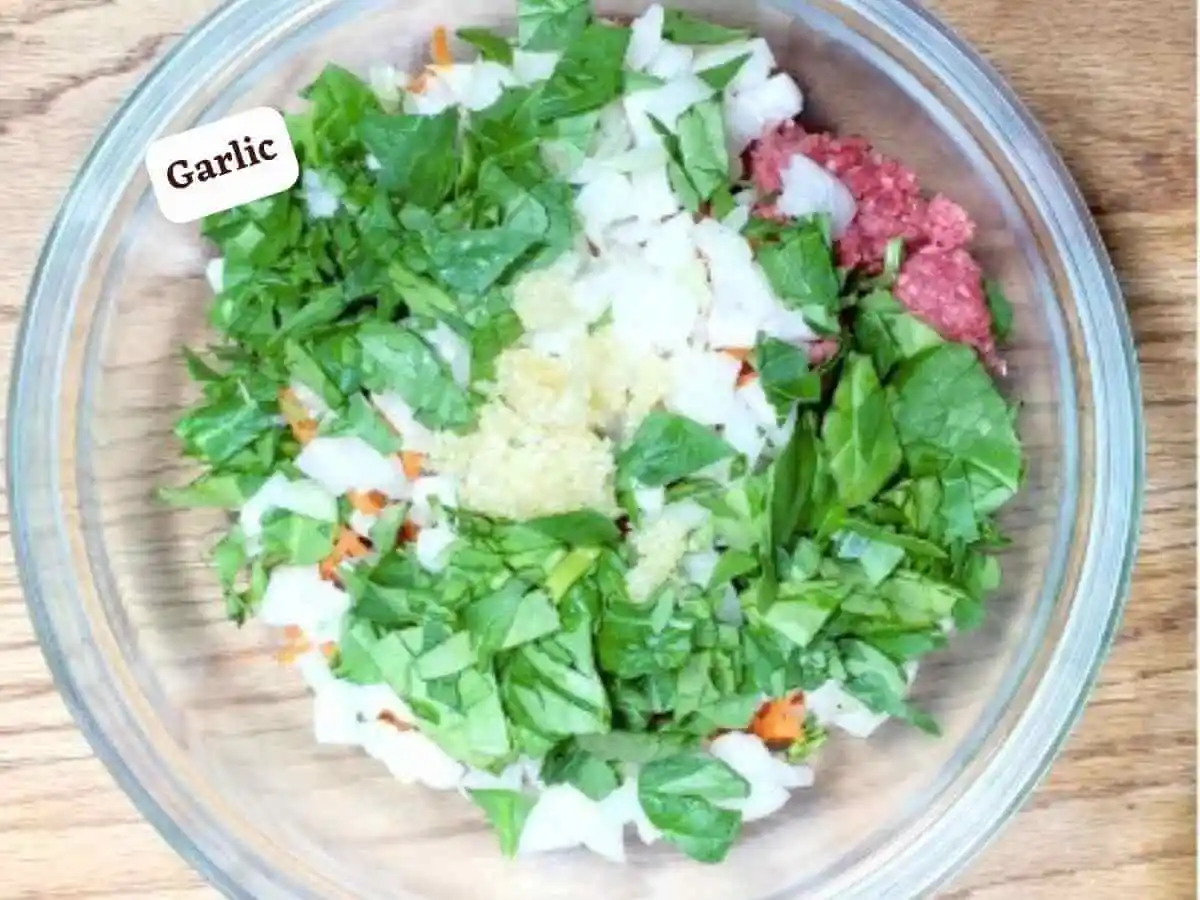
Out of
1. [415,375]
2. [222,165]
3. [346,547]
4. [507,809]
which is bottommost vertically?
[507,809]

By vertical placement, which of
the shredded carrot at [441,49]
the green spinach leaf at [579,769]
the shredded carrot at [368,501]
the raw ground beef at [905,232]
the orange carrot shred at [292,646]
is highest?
the shredded carrot at [441,49]

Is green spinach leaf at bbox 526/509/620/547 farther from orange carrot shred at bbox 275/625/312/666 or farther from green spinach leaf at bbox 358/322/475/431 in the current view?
orange carrot shred at bbox 275/625/312/666

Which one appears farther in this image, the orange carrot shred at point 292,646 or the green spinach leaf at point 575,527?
the orange carrot shred at point 292,646

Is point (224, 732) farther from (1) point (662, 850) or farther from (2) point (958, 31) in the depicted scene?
(2) point (958, 31)

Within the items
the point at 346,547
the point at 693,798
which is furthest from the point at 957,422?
the point at 346,547

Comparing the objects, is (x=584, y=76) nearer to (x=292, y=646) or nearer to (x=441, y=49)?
(x=441, y=49)

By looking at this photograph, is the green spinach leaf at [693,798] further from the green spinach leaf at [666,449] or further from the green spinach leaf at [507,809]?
the green spinach leaf at [666,449]

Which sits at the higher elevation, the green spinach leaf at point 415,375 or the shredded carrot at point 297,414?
the green spinach leaf at point 415,375

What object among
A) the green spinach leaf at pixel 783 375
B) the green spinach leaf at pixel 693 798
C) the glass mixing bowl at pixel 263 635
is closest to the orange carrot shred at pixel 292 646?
the glass mixing bowl at pixel 263 635
